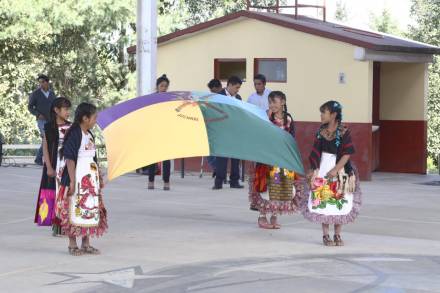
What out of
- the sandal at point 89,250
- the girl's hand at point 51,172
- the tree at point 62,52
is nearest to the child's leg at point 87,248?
the sandal at point 89,250

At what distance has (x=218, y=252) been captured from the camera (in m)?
10.6

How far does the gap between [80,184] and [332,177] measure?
2591 millimetres

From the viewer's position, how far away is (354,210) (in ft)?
36.2

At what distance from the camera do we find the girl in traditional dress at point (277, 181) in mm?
11969

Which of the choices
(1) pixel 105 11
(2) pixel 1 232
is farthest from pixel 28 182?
(1) pixel 105 11

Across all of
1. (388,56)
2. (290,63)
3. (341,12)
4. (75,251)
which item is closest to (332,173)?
(75,251)

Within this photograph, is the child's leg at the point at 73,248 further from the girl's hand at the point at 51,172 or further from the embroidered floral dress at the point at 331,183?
the embroidered floral dress at the point at 331,183

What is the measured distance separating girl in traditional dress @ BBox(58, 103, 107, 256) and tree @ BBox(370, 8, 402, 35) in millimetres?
61455

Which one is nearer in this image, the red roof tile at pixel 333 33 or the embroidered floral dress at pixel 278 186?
the embroidered floral dress at pixel 278 186

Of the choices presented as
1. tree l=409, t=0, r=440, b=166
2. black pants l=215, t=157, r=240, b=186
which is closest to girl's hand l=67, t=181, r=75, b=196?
black pants l=215, t=157, r=240, b=186

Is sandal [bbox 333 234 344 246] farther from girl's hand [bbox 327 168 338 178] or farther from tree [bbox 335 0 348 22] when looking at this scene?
tree [bbox 335 0 348 22]

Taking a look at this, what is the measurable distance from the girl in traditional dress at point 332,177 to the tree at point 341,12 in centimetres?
7667

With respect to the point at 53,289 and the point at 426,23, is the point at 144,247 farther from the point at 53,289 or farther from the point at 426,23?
the point at 426,23

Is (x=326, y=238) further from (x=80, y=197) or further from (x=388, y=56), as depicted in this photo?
(x=388, y=56)
